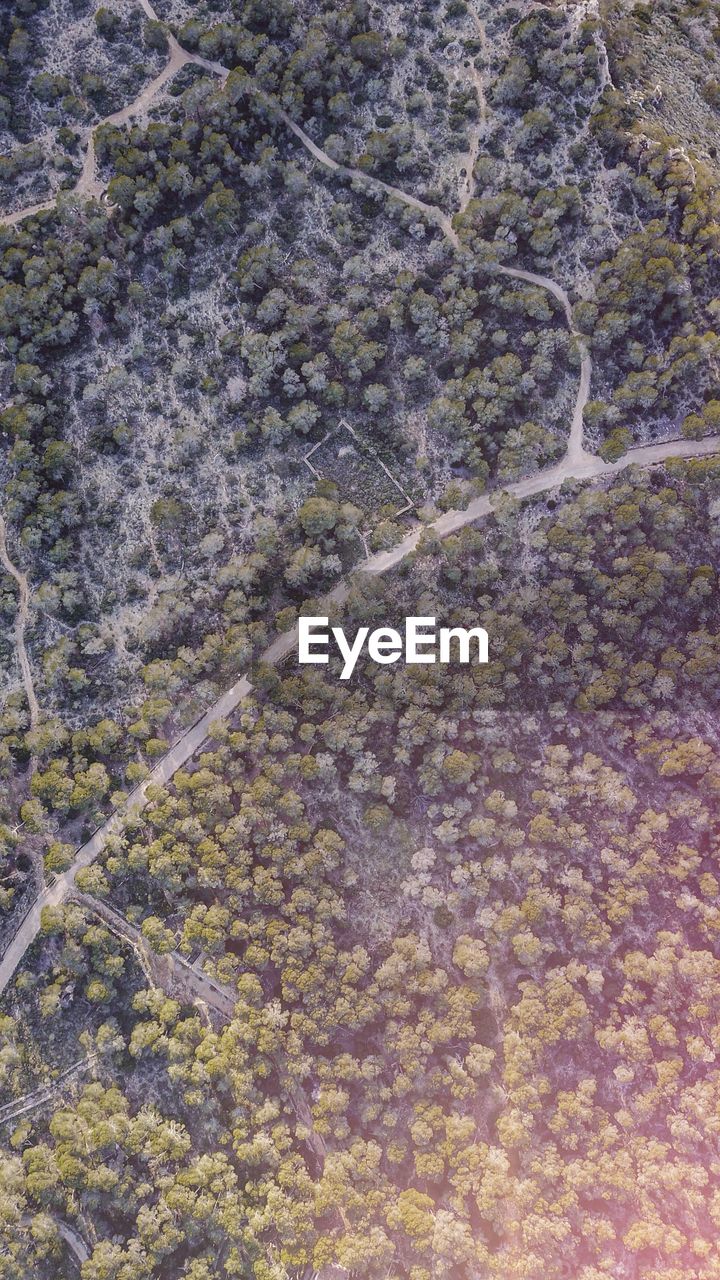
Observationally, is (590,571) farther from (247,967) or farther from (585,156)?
(247,967)

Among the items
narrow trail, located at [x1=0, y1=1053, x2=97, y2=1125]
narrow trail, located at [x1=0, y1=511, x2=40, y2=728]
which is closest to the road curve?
narrow trail, located at [x1=0, y1=1053, x2=97, y2=1125]

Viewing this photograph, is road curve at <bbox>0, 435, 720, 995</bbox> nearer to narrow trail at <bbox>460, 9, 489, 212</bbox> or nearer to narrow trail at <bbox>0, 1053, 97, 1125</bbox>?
narrow trail at <bbox>0, 1053, 97, 1125</bbox>

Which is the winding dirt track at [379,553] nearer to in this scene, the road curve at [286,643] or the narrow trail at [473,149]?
the road curve at [286,643]

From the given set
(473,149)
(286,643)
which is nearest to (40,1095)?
(286,643)

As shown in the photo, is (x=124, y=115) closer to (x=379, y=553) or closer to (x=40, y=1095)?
(x=379, y=553)

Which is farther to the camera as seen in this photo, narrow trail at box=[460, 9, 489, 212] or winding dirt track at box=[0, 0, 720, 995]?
narrow trail at box=[460, 9, 489, 212]

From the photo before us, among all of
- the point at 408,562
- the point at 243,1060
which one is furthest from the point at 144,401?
the point at 243,1060
